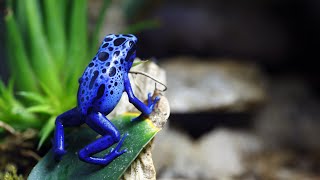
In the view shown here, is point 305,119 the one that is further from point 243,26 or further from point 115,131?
point 115,131

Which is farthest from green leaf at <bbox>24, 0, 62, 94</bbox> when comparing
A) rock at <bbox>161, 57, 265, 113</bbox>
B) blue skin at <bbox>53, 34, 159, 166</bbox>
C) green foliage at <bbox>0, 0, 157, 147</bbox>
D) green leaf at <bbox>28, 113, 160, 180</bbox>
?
rock at <bbox>161, 57, 265, 113</bbox>

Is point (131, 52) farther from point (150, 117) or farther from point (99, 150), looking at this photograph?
point (99, 150)

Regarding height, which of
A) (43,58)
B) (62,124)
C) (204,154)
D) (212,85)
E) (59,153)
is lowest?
(204,154)

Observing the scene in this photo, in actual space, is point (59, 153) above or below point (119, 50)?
below

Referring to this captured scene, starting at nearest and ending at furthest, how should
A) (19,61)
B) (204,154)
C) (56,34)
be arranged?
1. (19,61)
2. (56,34)
3. (204,154)

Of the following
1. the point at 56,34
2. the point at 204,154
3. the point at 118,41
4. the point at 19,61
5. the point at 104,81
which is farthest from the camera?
the point at 204,154

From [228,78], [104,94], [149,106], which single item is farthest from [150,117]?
[228,78]

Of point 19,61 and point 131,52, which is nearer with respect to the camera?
point 131,52
